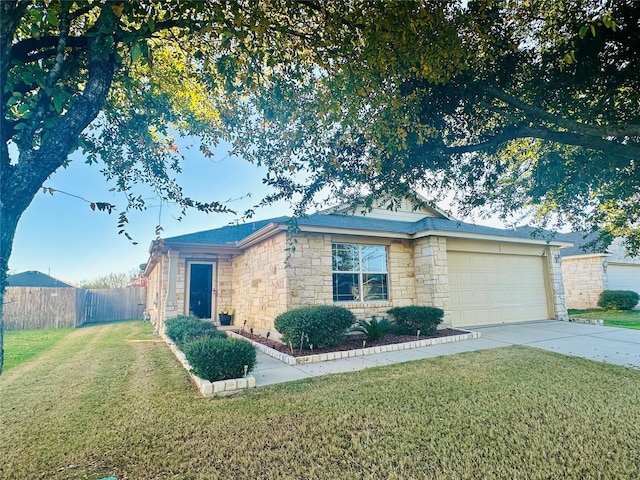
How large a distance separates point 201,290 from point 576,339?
1309 cm

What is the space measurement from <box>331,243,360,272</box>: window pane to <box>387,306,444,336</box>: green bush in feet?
6.25

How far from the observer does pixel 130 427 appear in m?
3.85

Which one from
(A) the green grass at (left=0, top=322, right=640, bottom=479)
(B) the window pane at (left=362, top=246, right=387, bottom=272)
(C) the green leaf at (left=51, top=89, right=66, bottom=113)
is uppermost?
(C) the green leaf at (left=51, top=89, right=66, bottom=113)

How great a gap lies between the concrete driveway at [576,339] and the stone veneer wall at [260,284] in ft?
18.9

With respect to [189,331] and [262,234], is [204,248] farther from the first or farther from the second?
[189,331]

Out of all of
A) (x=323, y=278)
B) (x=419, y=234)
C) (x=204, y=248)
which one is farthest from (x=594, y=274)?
(x=204, y=248)

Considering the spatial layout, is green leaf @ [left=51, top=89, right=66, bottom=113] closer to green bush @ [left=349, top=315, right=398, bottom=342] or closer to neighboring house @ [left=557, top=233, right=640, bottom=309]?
green bush @ [left=349, top=315, right=398, bottom=342]

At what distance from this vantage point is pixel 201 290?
14305mm

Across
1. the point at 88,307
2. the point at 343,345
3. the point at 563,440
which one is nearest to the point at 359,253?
the point at 343,345

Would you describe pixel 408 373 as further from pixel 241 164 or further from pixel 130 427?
pixel 241 164

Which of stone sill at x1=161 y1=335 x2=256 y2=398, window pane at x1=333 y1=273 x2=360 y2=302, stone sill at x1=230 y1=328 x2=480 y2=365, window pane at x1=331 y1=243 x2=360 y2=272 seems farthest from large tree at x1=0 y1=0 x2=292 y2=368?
window pane at x1=333 y1=273 x2=360 y2=302

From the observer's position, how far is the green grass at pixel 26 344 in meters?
7.88

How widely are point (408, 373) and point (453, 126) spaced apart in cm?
432

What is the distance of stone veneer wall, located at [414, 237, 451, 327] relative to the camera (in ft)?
32.9
